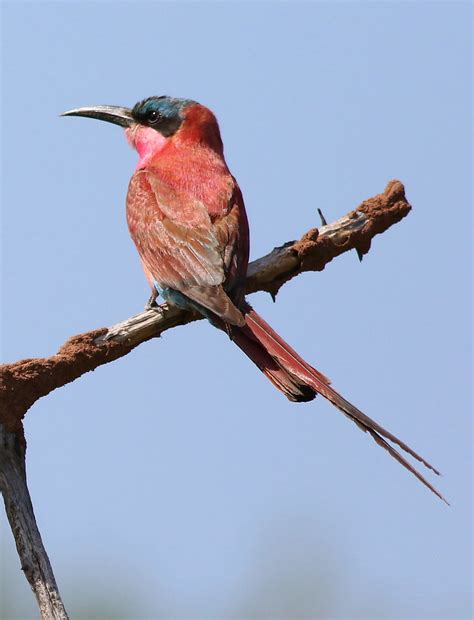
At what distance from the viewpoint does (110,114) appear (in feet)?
15.2

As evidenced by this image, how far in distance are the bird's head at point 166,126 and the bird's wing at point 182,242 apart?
0.33m

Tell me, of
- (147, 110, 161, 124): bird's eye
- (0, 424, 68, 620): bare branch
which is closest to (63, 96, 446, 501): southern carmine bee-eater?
(147, 110, 161, 124): bird's eye

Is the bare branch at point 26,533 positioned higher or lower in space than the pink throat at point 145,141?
lower

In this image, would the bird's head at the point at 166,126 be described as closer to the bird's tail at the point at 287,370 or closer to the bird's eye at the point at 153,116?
the bird's eye at the point at 153,116

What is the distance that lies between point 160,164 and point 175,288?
723 millimetres

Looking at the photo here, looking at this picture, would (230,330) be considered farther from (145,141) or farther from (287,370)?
(145,141)

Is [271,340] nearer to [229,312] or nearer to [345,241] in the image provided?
[229,312]

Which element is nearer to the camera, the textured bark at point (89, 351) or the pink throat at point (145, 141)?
the textured bark at point (89, 351)

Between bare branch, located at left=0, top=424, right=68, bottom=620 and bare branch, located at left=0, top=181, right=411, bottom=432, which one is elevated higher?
bare branch, located at left=0, top=181, right=411, bottom=432

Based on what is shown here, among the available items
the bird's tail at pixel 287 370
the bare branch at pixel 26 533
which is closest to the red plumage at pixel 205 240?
the bird's tail at pixel 287 370

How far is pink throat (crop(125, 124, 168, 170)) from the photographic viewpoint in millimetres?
4402

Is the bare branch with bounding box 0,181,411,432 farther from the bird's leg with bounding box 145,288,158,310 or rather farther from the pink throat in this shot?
the pink throat

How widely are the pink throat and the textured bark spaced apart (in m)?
0.86

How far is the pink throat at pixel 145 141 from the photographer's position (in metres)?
4.40
